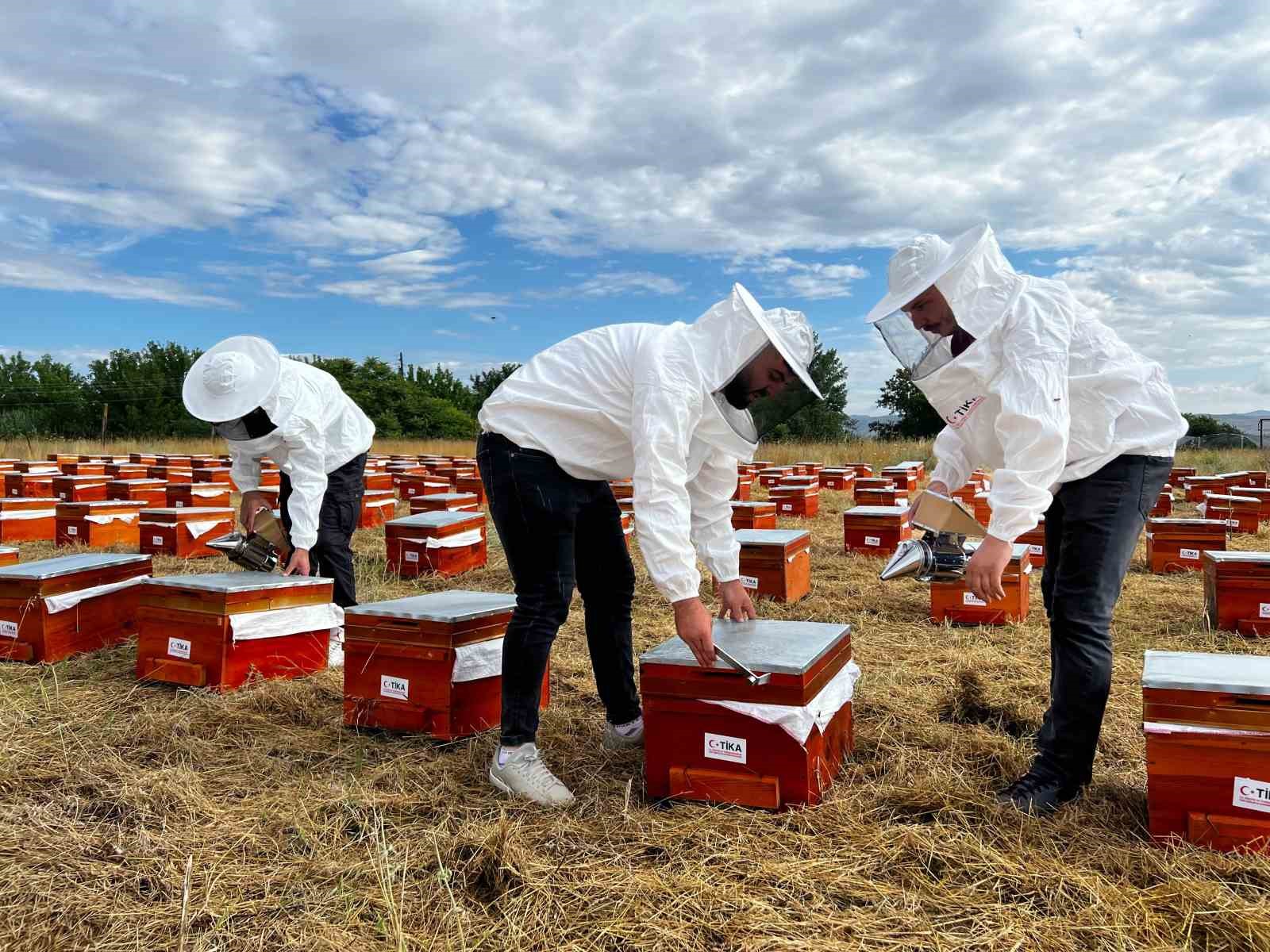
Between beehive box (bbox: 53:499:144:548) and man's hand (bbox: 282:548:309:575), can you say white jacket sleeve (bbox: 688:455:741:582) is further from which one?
beehive box (bbox: 53:499:144:548)

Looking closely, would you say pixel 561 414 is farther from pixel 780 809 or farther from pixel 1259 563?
pixel 1259 563

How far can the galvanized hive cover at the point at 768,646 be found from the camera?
234 cm

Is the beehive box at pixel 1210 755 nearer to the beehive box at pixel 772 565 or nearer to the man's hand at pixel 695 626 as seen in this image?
the man's hand at pixel 695 626

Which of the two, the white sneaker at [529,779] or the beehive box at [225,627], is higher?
the beehive box at [225,627]

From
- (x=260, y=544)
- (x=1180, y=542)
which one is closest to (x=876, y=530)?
(x=1180, y=542)

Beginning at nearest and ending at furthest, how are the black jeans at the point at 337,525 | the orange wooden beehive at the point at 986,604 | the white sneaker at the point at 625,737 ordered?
the white sneaker at the point at 625,737
the black jeans at the point at 337,525
the orange wooden beehive at the point at 986,604

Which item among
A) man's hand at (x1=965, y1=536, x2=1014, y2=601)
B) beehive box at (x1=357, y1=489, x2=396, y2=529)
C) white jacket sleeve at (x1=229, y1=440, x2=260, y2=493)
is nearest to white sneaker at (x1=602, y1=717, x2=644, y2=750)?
man's hand at (x1=965, y1=536, x2=1014, y2=601)

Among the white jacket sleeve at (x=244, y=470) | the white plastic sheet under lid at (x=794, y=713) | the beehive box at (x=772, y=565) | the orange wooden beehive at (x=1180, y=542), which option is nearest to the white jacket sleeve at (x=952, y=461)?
the white plastic sheet under lid at (x=794, y=713)

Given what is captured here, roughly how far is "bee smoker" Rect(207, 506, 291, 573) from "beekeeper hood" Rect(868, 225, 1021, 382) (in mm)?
3075

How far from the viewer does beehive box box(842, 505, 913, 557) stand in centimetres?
739

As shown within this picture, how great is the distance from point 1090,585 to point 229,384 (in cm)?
365

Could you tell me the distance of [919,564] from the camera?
2.93m

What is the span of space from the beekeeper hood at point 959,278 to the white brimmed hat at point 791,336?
0.35m

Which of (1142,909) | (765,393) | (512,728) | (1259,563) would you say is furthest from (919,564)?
(1259,563)
